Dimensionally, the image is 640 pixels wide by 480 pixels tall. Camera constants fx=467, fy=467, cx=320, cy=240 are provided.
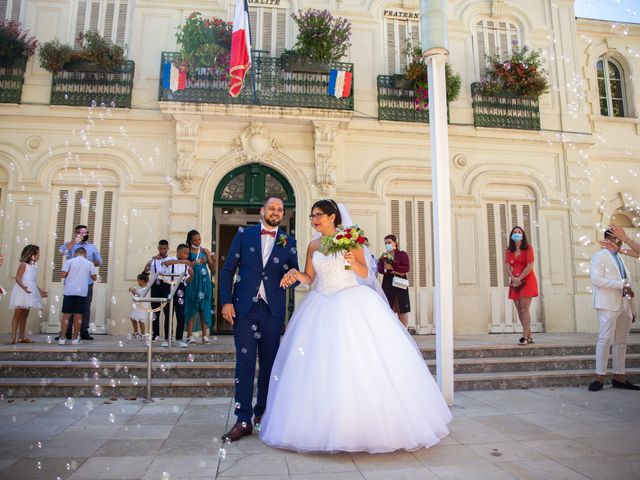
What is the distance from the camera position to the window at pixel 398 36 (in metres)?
11.4

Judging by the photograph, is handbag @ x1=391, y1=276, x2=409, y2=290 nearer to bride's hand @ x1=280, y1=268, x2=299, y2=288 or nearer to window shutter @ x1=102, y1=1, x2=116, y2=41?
bride's hand @ x1=280, y1=268, x2=299, y2=288

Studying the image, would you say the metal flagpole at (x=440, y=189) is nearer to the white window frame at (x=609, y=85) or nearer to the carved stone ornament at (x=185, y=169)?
the carved stone ornament at (x=185, y=169)

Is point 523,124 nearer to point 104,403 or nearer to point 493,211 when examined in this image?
point 493,211

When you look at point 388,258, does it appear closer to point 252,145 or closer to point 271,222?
point 252,145

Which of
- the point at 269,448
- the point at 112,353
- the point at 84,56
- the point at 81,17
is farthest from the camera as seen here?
the point at 81,17

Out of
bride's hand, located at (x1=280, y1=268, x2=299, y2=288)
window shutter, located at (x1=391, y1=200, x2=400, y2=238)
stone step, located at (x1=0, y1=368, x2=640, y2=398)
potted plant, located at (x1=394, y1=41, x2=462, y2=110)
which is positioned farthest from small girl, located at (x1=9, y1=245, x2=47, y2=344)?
potted plant, located at (x1=394, y1=41, x2=462, y2=110)

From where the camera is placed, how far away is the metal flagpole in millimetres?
5238

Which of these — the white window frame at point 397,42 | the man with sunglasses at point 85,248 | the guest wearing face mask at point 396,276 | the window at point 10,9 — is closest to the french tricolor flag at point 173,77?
the man with sunglasses at point 85,248

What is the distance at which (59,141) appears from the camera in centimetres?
1013

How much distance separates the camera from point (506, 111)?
1148 centimetres

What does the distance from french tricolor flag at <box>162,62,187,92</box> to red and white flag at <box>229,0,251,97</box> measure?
1285 millimetres

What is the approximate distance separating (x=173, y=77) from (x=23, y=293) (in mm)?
5167

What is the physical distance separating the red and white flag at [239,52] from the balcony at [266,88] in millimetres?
872

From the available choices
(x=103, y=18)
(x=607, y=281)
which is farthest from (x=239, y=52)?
(x=607, y=281)
